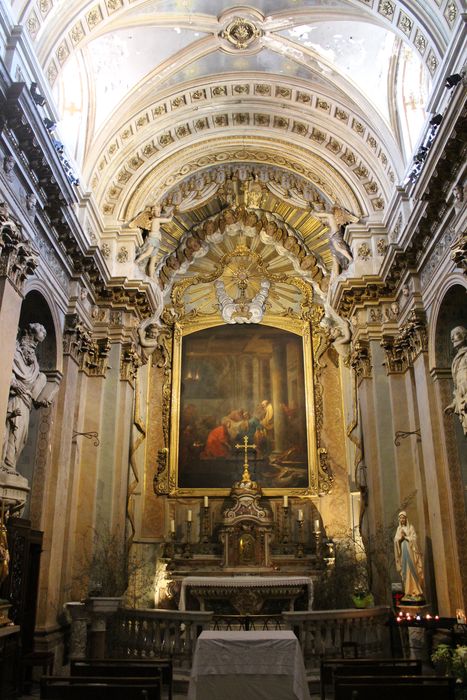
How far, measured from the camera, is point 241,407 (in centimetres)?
1598

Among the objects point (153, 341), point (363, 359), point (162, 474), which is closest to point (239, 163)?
point (153, 341)

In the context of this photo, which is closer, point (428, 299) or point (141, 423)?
point (428, 299)

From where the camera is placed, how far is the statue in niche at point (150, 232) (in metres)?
14.5

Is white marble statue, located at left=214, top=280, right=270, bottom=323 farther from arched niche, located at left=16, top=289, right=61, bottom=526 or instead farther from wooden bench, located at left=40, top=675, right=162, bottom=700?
wooden bench, located at left=40, top=675, right=162, bottom=700

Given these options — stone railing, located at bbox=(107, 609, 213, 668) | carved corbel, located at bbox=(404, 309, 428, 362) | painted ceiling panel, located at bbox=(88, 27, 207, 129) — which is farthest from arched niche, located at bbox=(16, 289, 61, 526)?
carved corbel, located at bbox=(404, 309, 428, 362)

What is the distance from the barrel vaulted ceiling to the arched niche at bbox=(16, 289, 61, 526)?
3.54 meters

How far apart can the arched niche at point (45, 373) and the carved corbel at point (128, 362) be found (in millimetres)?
2418

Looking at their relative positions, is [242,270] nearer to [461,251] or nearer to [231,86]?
[231,86]

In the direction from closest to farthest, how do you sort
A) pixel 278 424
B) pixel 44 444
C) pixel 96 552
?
pixel 44 444, pixel 96 552, pixel 278 424

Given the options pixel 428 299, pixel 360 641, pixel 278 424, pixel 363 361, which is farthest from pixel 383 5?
pixel 360 641

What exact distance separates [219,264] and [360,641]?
34.3 ft

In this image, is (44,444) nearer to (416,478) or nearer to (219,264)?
(416,478)

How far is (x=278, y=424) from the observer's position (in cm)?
1574

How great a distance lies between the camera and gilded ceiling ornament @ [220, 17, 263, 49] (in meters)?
12.4
